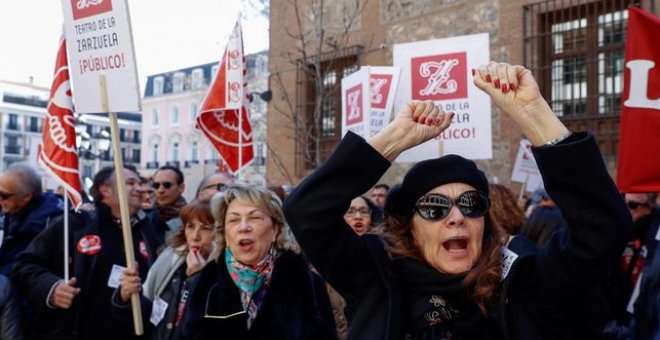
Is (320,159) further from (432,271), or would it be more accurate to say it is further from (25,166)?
(432,271)

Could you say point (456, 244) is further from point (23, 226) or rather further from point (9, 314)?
point (23, 226)

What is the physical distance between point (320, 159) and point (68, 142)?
9.80 meters

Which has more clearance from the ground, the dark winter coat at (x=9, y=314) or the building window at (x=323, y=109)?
the building window at (x=323, y=109)

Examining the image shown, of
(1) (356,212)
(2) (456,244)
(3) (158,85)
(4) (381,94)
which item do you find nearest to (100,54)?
(1) (356,212)

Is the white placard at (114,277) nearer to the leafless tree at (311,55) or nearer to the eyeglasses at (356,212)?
the eyeglasses at (356,212)

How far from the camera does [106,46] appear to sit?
448 cm

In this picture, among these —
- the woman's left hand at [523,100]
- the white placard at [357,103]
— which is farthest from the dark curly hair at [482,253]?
the white placard at [357,103]

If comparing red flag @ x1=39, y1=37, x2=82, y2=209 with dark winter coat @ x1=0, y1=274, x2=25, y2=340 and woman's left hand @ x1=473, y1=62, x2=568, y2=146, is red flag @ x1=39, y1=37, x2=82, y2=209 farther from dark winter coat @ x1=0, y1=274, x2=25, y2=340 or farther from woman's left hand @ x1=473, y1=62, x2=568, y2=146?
woman's left hand @ x1=473, y1=62, x2=568, y2=146

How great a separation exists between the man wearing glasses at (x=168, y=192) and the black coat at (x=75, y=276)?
4.54 feet

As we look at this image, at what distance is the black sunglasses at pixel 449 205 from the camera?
233cm

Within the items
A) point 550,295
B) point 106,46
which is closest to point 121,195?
point 106,46

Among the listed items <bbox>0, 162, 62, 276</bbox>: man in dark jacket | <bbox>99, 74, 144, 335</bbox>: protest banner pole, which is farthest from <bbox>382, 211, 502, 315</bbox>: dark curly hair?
<bbox>0, 162, 62, 276</bbox>: man in dark jacket

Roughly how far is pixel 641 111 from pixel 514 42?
8.48m

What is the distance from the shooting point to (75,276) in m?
4.79
